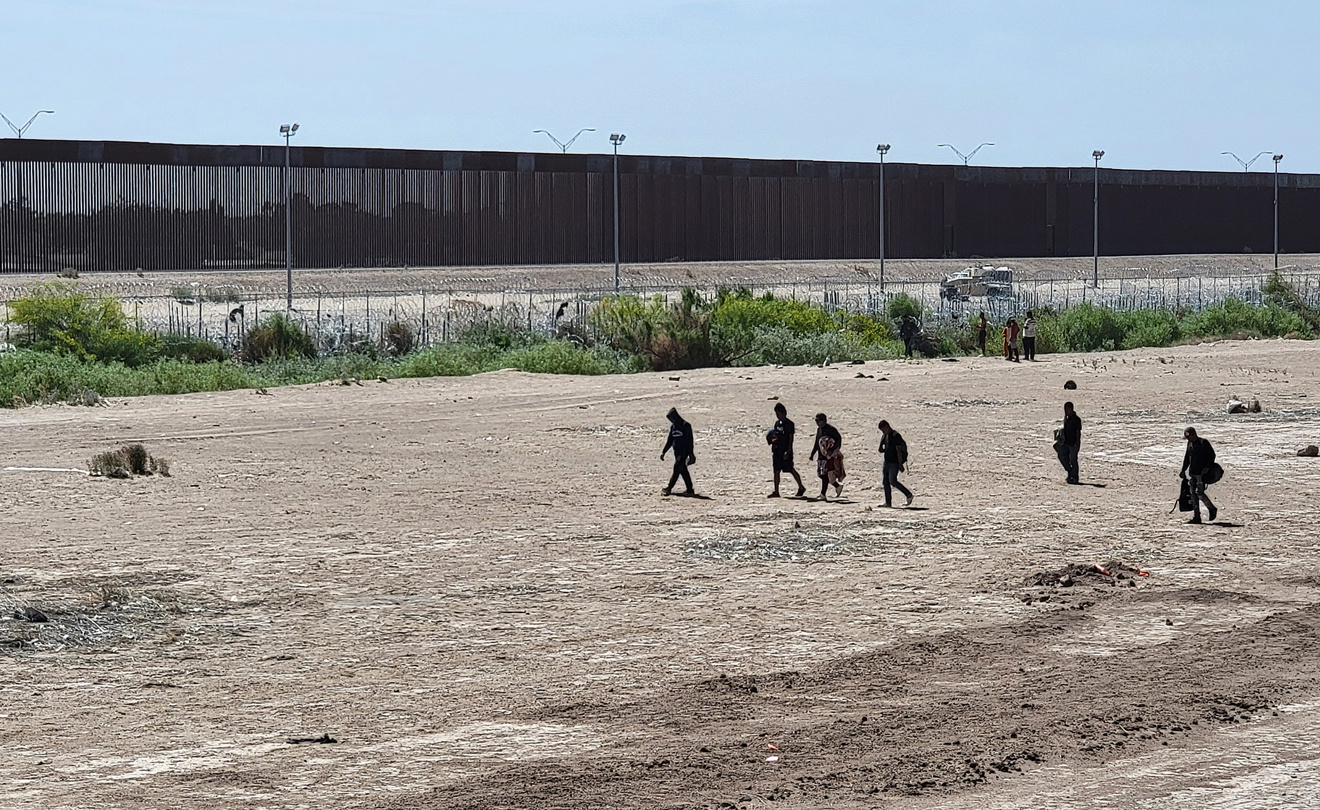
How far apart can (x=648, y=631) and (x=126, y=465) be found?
482 inches

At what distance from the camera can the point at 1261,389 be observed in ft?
121

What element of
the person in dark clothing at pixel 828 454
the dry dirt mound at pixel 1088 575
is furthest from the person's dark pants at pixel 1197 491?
the person in dark clothing at pixel 828 454

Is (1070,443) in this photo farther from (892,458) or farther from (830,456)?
(830,456)

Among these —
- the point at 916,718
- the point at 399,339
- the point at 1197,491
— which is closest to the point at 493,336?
the point at 399,339

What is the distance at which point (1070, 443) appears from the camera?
22234 millimetres

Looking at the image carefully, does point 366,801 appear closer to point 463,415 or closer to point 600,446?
point 600,446

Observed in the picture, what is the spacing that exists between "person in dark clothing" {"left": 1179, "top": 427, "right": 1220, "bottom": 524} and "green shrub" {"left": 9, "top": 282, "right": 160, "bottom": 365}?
1149 inches

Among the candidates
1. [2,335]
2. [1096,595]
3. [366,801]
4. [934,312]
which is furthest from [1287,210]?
[366,801]

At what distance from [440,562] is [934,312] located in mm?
41924

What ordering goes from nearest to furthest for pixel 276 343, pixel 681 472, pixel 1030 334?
pixel 681 472 → pixel 276 343 → pixel 1030 334

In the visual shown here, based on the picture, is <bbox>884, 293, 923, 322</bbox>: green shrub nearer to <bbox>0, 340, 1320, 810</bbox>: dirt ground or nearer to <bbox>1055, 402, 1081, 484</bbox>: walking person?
<bbox>0, 340, 1320, 810</bbox>: dirt ground

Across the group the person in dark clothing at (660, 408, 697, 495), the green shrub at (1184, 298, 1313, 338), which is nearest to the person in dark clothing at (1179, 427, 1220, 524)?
the person in dark clothing at (660, 408, 697, 495)

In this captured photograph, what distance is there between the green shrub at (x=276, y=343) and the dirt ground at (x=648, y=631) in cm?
1667

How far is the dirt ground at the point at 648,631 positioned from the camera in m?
10.4
